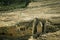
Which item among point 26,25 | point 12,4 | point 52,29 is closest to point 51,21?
point 52,29

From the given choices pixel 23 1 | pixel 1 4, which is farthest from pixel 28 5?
pixel 1 4

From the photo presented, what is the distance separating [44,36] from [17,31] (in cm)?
34

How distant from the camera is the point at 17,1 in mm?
2990

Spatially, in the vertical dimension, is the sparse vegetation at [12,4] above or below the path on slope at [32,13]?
above

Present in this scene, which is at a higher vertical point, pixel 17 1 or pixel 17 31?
pixel 17 1

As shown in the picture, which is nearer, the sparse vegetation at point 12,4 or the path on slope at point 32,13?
the path on slope at point 32,13

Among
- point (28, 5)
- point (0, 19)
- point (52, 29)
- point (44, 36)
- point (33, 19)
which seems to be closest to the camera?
point (44, 36)

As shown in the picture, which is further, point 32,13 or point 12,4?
point 12,4

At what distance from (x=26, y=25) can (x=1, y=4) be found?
3.24 ft

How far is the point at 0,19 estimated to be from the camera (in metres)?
2.30

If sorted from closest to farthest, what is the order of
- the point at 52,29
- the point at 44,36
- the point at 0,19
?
the point at 44,36 < the point at 52,29 < the point at 0,19

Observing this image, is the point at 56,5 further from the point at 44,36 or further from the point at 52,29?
the point at 44,36

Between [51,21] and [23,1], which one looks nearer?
[51,21]

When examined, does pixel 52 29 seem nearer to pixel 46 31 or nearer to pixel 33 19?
pixel 46 31
